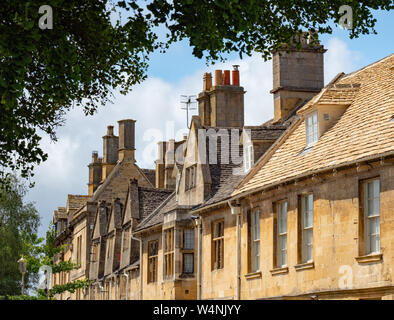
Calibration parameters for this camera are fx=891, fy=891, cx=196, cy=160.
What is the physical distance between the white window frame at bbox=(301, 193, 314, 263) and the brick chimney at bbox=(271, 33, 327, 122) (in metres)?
11.7

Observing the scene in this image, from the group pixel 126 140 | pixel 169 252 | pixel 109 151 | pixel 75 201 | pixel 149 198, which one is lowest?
pixel 169 252

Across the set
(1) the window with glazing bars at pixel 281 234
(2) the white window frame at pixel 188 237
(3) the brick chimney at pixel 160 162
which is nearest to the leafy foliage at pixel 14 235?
(3) the brick chimney at pixel 160 162

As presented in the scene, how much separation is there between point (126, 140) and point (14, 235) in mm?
13217

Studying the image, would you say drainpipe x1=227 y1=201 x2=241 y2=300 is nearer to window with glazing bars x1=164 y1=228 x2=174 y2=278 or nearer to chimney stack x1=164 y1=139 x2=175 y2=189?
window with glazing bars x1=164 y1=228 x2=174 y2=278

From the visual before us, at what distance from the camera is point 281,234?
2828 cm

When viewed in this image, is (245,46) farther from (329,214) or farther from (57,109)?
(329,214)

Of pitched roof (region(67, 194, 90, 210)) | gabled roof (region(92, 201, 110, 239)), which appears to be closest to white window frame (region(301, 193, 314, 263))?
gabled roof (region(92, 201, 110, 239))

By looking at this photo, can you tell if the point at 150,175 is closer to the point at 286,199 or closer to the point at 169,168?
the point at 169,168

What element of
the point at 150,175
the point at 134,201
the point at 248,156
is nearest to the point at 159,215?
the point at 134,201

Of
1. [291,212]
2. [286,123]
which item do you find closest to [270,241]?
[291,212]

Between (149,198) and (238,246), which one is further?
(149,198)

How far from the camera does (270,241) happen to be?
28.9 metres

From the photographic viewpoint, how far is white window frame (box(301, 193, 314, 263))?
87.1 feet

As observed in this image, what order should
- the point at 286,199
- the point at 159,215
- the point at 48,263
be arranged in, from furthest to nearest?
the point at 48,263 < the point at 159,215 < the point at 286,199
